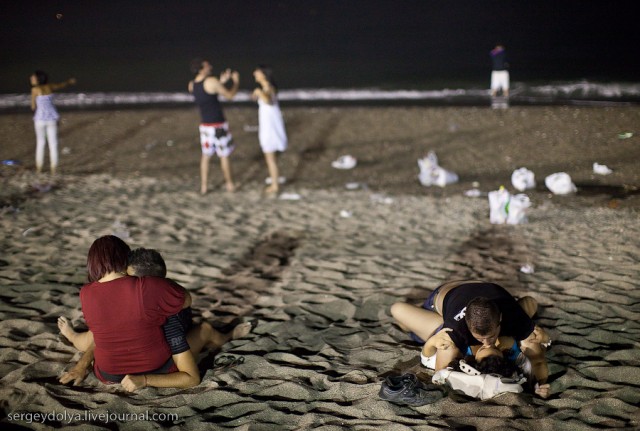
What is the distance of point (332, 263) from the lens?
215 inches

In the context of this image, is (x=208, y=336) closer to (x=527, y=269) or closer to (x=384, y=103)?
(x=527, y=269)

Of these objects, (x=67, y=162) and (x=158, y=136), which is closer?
(x=67, y=162)

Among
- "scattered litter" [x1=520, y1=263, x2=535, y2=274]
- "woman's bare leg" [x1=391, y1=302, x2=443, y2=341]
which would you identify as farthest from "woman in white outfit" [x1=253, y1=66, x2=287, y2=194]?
"woman's bare leg" [x1=391, y1=302, x2=443, y2=341]

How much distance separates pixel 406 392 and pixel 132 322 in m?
1.59

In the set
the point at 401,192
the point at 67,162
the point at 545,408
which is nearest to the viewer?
the point at 545,408

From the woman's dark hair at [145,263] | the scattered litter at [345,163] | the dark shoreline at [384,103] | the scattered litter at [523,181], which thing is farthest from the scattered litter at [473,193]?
the dark shoreline at [384,103]

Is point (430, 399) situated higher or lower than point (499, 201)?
lower

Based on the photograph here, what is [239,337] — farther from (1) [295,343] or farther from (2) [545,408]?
(2) [545,408]

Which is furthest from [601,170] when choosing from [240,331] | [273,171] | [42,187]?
[42,187]

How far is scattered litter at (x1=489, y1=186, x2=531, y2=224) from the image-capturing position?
640 centimetres

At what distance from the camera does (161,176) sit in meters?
9.47

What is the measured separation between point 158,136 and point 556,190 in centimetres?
864

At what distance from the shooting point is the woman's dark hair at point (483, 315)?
2916 mm

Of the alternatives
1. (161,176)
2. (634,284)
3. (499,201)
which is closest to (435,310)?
(634,284)
